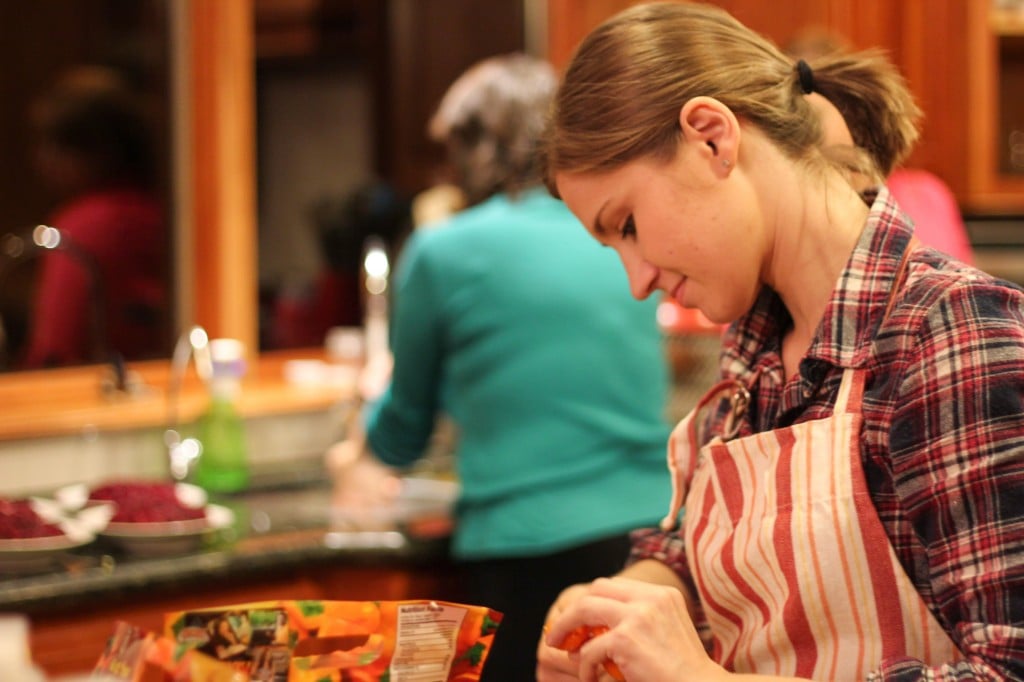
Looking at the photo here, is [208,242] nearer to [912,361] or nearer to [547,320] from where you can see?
[547,320]

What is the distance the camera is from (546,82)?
2.32 metres

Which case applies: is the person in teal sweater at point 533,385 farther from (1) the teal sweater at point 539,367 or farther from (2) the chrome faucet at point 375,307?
(2) the chrome faucet at point 375,307

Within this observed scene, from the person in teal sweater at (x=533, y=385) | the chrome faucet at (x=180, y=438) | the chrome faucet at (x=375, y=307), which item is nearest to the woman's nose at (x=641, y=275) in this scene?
the person in teal sweater at (x=533, y=385)

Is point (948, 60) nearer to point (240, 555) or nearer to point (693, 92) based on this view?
point (240, 555)

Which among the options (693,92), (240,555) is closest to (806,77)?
(693,92)

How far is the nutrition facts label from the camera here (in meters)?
1.11

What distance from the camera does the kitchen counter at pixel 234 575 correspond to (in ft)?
6.98

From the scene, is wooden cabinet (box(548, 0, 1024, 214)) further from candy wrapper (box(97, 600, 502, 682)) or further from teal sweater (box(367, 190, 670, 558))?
candy wrapper (box(97, 600, 502, 682))

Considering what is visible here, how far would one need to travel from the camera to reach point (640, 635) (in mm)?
1088

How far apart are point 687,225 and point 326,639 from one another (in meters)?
0.46

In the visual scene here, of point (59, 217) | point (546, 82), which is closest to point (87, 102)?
point (59, 217)

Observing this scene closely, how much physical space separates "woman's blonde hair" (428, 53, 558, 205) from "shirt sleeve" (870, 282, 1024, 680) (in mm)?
1280

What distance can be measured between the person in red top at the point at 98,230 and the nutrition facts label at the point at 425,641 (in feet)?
5.82

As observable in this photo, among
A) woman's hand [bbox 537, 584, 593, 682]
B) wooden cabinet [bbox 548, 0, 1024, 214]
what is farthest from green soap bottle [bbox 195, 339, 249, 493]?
woman's hand [bbox 537, 584, 593, 682]
